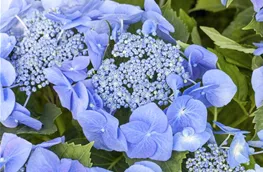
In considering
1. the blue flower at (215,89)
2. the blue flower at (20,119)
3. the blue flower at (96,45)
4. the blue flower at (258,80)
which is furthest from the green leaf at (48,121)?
the blue flower at (258,80)

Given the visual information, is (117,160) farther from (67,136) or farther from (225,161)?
(225,161)

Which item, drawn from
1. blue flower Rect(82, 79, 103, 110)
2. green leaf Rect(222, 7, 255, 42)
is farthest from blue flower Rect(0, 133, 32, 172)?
green leaf Rect(222, 7, 255, 42)

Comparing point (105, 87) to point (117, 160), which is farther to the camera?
point (117, 160)

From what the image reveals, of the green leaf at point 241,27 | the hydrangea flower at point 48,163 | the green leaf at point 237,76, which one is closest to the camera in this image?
the hydrangea flower at point 48,163

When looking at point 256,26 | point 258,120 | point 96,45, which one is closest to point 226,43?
point 256,26

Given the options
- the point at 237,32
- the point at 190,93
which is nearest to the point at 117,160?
the point at 190,93

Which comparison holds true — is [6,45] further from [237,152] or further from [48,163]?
[237,152]

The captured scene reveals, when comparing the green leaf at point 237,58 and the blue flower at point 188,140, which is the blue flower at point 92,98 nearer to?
the blue flower at point 188,140

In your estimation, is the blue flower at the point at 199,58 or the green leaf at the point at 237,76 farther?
the green leaf at the point at 237,76
